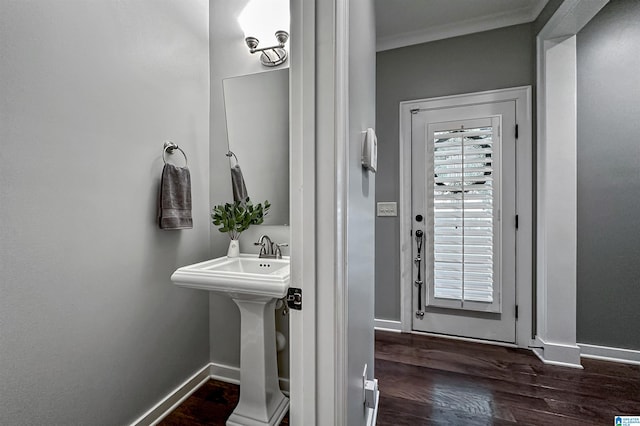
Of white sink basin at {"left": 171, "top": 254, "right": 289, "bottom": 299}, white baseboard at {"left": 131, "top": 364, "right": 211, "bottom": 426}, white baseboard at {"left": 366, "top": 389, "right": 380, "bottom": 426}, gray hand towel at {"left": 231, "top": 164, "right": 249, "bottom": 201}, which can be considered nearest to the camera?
white sink basin at {"left": 171, "top": 254, "right": 289, "bottom": 299}

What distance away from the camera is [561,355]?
2.06 meters

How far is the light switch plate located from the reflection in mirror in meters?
1.22

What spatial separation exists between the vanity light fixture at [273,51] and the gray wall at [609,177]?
2.22m

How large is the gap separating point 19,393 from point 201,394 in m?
0.92

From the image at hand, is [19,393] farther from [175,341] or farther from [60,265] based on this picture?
[175,341]

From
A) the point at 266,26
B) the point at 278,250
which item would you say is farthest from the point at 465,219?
the point at 266,26

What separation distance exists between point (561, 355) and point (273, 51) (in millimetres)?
2868

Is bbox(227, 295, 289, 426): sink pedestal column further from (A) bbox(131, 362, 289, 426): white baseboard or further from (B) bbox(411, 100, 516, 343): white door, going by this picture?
(B) bbox(411, 100, 516, 343): white door

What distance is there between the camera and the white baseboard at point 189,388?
4.83ft

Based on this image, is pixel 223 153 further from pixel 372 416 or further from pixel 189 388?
pixel 372 416

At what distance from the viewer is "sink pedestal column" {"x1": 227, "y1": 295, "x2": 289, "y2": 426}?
4.79 feet

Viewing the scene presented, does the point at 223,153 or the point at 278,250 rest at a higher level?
the point at 223,153

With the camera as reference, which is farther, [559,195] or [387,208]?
[387,208]

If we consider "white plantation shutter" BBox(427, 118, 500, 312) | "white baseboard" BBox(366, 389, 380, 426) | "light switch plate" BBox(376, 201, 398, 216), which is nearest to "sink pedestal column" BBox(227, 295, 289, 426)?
"white baseboard" BBox(366, 389, 380, 426)
